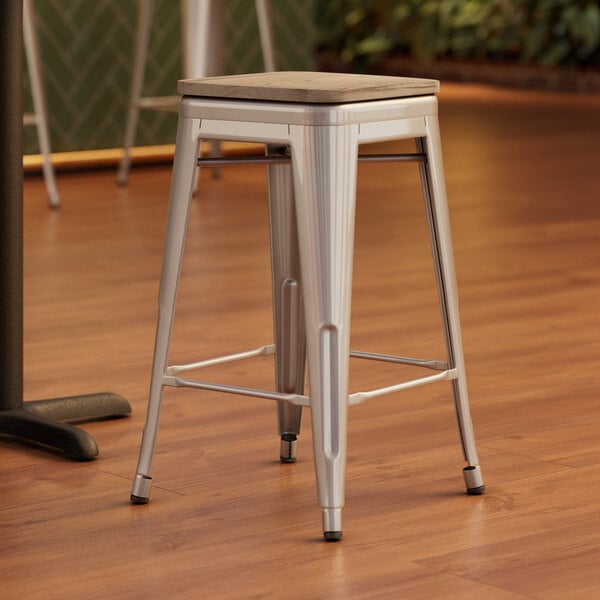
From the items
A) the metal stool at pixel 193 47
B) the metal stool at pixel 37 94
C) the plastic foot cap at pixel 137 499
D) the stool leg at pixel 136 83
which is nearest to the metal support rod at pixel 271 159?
the plastic foot cap at pixel 137 499

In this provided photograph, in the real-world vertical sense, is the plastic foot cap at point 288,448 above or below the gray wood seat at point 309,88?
below

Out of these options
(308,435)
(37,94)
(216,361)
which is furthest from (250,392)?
(37,94)

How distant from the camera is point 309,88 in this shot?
158cm

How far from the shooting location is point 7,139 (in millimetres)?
2006

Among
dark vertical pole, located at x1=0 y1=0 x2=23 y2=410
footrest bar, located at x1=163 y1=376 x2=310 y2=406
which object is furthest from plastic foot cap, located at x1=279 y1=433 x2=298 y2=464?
dark vertical pole, located at x1=0 y1=0 x2=23 y2=410

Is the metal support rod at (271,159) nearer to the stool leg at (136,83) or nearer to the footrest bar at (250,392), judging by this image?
the footrest bar at (250,392)

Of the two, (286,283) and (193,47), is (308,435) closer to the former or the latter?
(286,283)

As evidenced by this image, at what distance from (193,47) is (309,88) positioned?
A: 3.00m

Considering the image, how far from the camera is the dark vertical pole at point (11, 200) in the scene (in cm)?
200

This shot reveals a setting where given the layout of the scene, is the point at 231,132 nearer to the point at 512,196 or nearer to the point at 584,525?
the point at 584,525

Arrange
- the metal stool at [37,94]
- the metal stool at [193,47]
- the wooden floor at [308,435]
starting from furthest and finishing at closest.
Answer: the metal stool at [193,47] < the metal stool at [37,94] < the wooden floor at [308,435]

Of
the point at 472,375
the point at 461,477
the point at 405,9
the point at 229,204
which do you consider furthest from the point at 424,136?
the point at 405,9

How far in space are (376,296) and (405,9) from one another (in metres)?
6.98

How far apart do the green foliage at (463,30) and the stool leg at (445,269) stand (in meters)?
6.96
